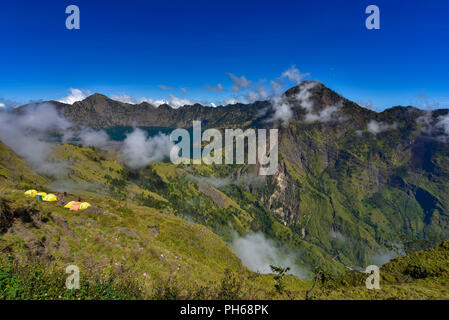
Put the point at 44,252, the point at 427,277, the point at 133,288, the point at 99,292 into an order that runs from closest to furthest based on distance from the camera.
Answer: the point at 99,292
the point at 133,288
the point at 44,252
the point at 427,277

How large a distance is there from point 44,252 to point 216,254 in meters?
66.8
